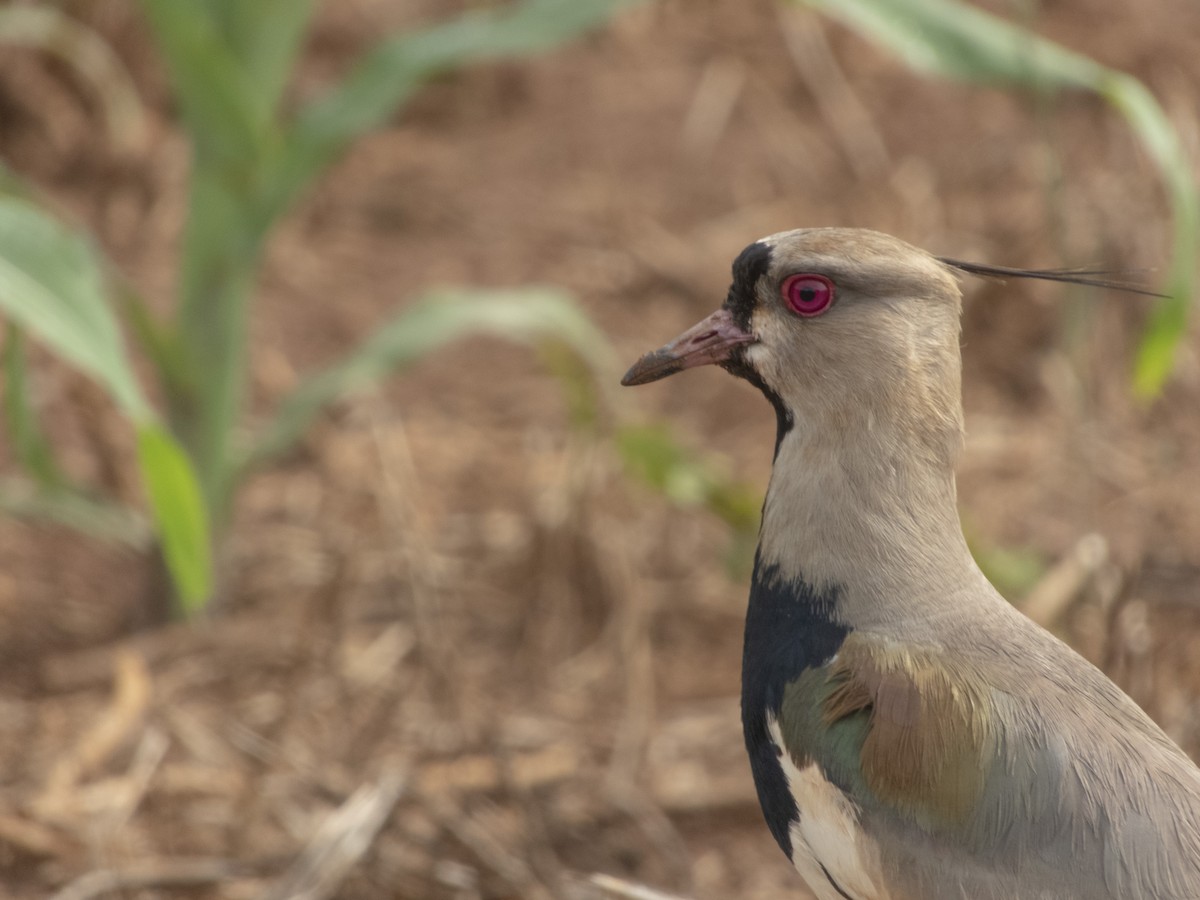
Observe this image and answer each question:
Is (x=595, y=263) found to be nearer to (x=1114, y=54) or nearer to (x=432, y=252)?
(x=432, y=252)

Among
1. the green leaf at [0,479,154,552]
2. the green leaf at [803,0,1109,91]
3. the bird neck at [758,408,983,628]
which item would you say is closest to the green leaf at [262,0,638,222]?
the green leaf at [803,0,1109,91]

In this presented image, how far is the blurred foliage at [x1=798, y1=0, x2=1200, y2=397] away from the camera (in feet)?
12.1

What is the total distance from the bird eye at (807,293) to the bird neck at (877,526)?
0.58ft

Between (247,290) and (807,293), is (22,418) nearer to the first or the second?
(247,290)

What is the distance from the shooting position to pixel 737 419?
5.58 m

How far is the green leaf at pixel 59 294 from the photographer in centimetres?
327

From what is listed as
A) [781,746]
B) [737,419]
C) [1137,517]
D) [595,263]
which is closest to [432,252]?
[595,263]

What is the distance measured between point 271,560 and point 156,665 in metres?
0.56

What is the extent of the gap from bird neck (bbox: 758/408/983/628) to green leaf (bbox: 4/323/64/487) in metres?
1.95

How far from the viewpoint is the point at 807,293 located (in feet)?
9.08

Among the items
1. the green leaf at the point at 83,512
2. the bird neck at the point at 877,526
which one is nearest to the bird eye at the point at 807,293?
the bird neck at the point at 877,526

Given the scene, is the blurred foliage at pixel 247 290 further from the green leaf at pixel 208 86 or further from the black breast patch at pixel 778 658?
the black breast patch at pixel 778 658

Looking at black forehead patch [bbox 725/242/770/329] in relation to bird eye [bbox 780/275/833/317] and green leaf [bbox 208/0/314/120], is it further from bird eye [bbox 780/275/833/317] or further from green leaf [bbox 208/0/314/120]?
green leaf [bbox 208/0/314/120]

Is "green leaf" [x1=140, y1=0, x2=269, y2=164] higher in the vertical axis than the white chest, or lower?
higher
